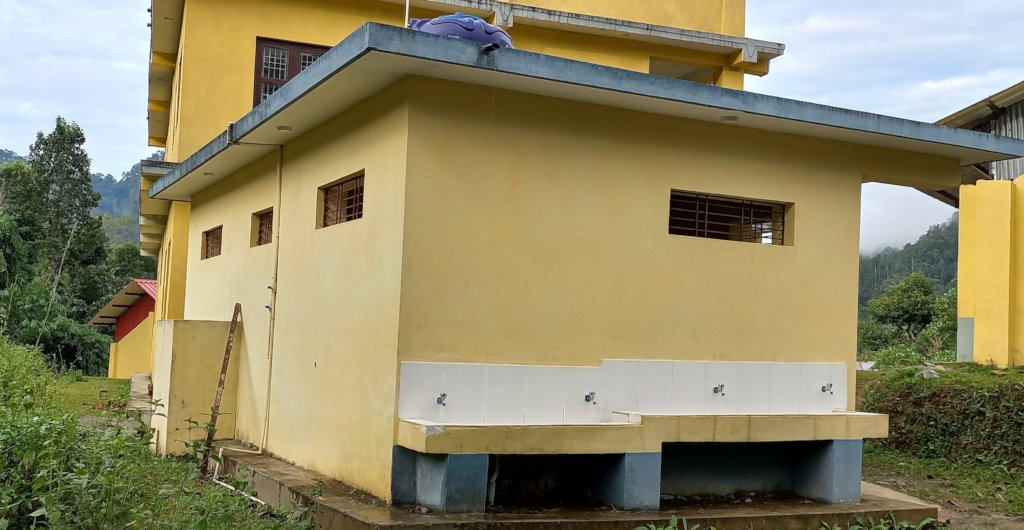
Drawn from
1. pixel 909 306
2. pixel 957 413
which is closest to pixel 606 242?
pixel 957 413

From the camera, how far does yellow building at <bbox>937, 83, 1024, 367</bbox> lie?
47.1 feet

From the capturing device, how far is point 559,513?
6934 mm

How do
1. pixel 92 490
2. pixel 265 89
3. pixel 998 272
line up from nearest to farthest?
pixel 92 490 → pixel 265 89 → pixel 998 272

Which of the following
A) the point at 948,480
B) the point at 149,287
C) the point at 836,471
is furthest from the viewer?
the point at 149,287

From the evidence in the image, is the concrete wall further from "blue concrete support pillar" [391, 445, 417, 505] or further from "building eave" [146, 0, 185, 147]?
"building eave" [146, 0, 185, 147]

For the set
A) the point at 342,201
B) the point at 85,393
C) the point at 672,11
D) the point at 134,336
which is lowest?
the point at 85,393

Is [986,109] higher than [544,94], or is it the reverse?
[986,109]

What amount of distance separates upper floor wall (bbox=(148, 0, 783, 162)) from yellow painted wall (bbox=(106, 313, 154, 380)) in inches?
371

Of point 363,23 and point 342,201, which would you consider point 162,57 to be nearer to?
point 363,23

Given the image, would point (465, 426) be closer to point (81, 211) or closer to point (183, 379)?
point (183, 379)

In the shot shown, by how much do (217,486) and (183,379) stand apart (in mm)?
1969

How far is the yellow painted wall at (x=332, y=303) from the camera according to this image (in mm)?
7098

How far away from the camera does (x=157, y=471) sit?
27.1 ft

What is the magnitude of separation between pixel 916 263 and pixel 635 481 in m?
54.0
